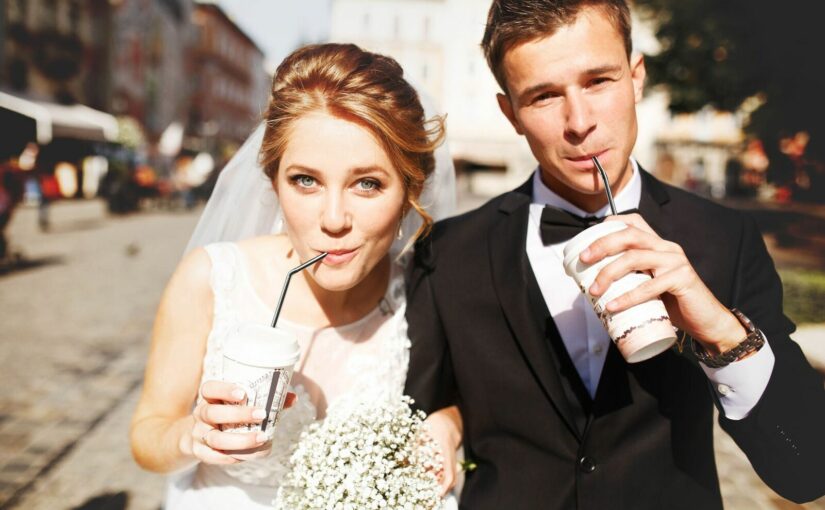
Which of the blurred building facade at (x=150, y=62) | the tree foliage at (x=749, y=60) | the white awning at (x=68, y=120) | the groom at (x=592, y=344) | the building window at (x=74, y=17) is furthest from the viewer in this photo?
the blurred building facade at (x=150, y=62)

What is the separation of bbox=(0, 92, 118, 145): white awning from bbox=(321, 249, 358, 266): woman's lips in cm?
1979

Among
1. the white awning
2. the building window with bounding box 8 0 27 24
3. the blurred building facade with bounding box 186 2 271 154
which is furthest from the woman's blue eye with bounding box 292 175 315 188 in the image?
the blurred building facade with bounding box 186 2 271 154

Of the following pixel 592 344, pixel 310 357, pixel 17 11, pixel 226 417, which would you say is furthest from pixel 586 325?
pixel 17 11

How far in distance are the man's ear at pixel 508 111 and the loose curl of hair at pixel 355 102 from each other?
26 cm

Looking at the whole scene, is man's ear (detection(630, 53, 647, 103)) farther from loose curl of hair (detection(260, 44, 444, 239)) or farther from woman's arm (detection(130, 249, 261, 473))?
woman's arm (detection(130, 249, 261, 473))

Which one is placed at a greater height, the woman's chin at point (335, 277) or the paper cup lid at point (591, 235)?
the paper cup lid at point (591, 235)

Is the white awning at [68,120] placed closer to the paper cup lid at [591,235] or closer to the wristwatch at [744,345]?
the paper cup lid at [591,235]

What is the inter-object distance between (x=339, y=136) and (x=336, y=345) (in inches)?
31.4

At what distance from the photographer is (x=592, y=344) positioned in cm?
195

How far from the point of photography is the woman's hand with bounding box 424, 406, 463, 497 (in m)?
1.89

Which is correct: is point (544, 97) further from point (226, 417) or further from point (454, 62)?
point (454, 62)

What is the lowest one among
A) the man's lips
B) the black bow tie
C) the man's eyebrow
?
the black bow tie

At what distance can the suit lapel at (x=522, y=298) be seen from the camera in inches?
74.1

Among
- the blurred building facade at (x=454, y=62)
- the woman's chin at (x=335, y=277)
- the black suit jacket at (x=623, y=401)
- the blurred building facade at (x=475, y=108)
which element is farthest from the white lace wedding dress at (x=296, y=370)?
the blurred building facade at (x=475, y=108)
